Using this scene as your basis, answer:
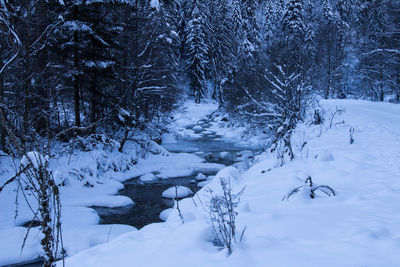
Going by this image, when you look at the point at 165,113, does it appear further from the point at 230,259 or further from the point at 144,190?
the point at 230,259

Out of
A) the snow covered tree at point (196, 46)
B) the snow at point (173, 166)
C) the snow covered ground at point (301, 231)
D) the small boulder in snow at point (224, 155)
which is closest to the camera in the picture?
the snow covered ground at point (301, 231)

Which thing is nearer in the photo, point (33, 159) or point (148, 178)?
point (33, 159)

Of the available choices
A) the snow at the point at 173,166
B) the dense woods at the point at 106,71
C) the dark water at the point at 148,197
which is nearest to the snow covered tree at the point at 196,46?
the dense woods at the point at 106,71

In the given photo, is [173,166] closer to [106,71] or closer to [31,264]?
[106,71]

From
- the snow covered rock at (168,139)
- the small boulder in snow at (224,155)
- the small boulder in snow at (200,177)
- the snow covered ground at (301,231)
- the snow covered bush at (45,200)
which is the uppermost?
the snow covered bush at (45,200)

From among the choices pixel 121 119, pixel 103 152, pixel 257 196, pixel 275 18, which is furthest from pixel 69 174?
pixel 275 18

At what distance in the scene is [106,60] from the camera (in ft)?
41.8

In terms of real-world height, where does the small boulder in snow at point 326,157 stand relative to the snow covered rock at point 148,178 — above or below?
above

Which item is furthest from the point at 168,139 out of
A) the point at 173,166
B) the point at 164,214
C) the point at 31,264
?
the point at 31,264

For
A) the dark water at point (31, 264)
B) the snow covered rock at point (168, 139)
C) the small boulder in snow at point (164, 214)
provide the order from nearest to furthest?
the dark water at point (31, 264) < the small boulder in snow at point (164, 214) < the snow covered rock at point (168, 139)

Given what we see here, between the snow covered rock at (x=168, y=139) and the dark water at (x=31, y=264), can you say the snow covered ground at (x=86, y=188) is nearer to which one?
the dark water at (x=31, y=264)

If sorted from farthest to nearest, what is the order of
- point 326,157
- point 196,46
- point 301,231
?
point 196,46, point 326,157, point 301,231

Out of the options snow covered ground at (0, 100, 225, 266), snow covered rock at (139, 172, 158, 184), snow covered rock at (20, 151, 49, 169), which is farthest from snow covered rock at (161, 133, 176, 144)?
snow covered rock at (20, 151, 49, 169)

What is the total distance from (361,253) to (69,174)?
32.0 ft
